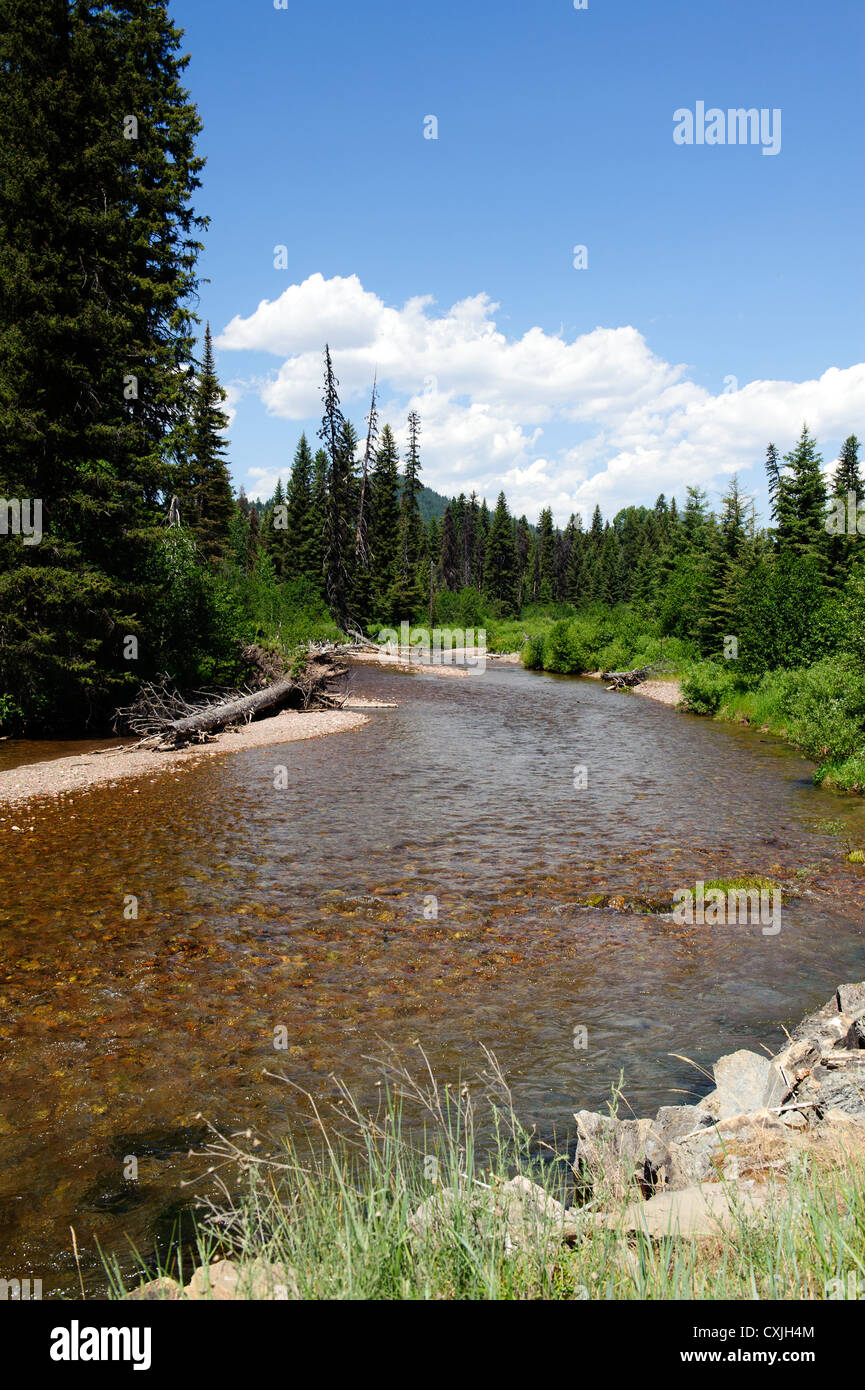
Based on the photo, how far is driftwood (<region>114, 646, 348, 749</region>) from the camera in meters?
19.8

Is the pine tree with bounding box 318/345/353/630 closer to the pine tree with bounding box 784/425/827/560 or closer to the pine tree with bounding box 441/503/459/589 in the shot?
the pine tree with bounding box 784/425/827/560

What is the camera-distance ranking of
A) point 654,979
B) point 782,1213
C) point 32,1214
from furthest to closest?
point 654,979, point 32,1214, point 782,1213

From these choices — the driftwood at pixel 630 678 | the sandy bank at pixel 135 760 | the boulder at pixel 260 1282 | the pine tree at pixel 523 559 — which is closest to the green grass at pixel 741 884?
the boulder at pixel 260 1282

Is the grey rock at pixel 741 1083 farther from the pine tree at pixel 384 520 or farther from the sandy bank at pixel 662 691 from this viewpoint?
the pine tree at pixel 384 520

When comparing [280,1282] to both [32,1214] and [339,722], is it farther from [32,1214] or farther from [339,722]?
[339,722]

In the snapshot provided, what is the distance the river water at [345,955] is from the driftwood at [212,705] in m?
4.10

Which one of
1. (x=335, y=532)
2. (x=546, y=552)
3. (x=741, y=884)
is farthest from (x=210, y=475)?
(x=546, y=552)

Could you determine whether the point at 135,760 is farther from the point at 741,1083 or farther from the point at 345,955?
the point at 741,1083

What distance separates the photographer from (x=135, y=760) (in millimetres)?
17688

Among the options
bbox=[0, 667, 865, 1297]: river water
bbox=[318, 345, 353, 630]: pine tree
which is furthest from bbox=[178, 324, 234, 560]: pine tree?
bbox=[0, 667, 865, 1297]: river water

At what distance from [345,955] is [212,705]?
1581 cm

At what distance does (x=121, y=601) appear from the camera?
1967cm
